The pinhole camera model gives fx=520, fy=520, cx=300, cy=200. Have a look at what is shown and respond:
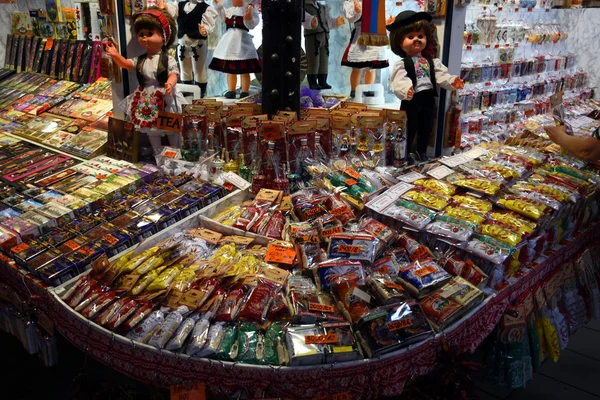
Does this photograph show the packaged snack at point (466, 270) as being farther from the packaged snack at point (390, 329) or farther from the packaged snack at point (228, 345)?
the packaged snack at point (228, 345)

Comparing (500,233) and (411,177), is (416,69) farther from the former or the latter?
(500,233)

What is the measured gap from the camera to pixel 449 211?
2.34 meters

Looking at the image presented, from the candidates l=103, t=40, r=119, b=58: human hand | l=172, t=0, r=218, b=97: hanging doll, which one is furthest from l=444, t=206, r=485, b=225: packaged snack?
l=172, t=0, r=218, b=97: hanging doll

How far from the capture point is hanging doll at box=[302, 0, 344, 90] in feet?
16.2

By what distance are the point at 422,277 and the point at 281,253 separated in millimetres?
555

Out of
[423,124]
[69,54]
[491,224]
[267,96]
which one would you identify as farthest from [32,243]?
[69,54]

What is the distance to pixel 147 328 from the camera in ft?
5.71

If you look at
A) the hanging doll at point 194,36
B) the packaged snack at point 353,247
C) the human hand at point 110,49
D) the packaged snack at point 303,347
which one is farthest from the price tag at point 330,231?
the hanging doll at point 194,36

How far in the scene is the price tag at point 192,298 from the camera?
5.98 ft

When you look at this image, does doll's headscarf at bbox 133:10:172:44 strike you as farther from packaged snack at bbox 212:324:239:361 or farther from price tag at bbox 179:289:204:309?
packaged snack at bbox 212:324:239:361

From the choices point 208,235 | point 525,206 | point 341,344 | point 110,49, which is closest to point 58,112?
point 110,49

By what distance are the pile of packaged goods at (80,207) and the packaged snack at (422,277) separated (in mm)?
1052

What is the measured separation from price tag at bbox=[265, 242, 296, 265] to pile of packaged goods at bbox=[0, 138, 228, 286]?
546 millimetres

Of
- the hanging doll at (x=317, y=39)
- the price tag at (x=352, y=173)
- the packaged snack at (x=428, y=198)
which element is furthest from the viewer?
the hanging doll at (x=317, y=39)
